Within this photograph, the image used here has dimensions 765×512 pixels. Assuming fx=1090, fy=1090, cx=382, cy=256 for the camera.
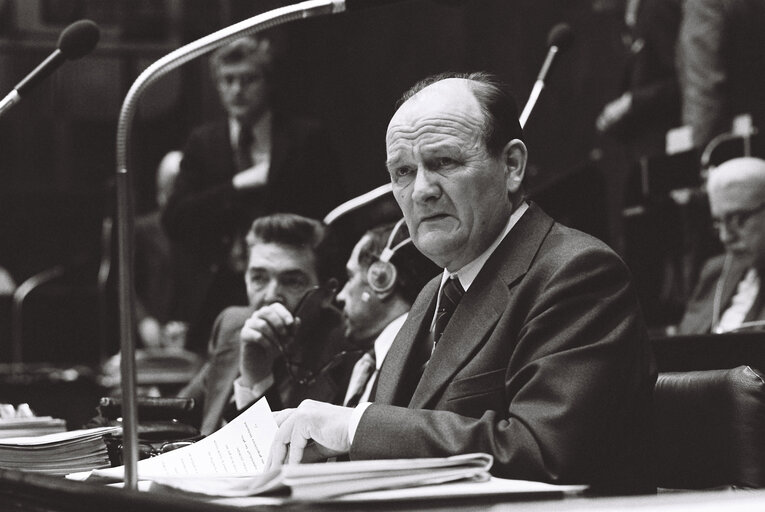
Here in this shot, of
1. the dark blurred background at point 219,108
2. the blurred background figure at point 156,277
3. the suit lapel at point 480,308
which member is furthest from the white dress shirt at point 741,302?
the blurred background figure at point 156,277

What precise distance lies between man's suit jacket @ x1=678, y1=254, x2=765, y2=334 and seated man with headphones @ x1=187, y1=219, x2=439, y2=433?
137 cm

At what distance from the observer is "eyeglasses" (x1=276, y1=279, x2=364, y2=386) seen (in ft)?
9.09

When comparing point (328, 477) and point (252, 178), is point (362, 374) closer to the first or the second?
point (252, 178)

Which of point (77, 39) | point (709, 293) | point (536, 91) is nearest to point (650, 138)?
point (709, 293)

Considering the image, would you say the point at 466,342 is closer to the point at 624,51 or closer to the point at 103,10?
the point at 624,51

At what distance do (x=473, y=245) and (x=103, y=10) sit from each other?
24.1ft

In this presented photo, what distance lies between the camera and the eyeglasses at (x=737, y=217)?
141 inches

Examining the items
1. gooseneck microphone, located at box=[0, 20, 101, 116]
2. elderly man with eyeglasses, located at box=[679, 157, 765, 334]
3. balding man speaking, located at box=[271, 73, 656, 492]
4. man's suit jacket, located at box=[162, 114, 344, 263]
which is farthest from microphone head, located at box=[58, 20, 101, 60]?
elderly man with eyeglasses, located at box=[679, 157, 765, 334]

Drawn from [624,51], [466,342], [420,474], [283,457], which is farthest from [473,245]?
[624,51]

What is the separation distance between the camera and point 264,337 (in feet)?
9.05

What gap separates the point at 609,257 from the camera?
172 centimetres

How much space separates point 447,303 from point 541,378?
43 cm

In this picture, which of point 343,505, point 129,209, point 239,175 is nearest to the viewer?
point 343,505

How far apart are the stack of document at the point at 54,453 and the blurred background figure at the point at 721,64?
112 inches
